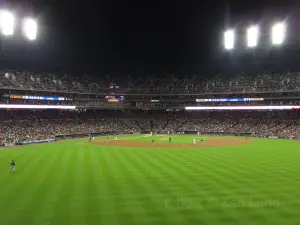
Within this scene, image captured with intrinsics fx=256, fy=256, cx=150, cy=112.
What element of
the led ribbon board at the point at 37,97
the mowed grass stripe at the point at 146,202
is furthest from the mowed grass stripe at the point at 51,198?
the led ribbon board at the point at 37,97

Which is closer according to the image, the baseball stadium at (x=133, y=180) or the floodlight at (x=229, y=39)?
the baseball stadium at (x=133, y=180)

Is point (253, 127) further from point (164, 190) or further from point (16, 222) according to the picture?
point (16, 222)

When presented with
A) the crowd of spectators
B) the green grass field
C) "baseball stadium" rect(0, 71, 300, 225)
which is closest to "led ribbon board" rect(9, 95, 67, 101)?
"baseball stadium" rect(0, 71, 300, 225)

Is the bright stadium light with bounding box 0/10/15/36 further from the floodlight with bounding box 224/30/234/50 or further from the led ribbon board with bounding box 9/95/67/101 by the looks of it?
the floodlight with bounding box 224/30/234/50

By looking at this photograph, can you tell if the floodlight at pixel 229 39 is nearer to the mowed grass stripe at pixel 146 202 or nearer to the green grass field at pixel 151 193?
the green grass field at pixel 151 193

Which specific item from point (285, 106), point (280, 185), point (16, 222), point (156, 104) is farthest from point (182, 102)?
point (16, 222)

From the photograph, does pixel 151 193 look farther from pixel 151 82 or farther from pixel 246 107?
pixel 151 82
